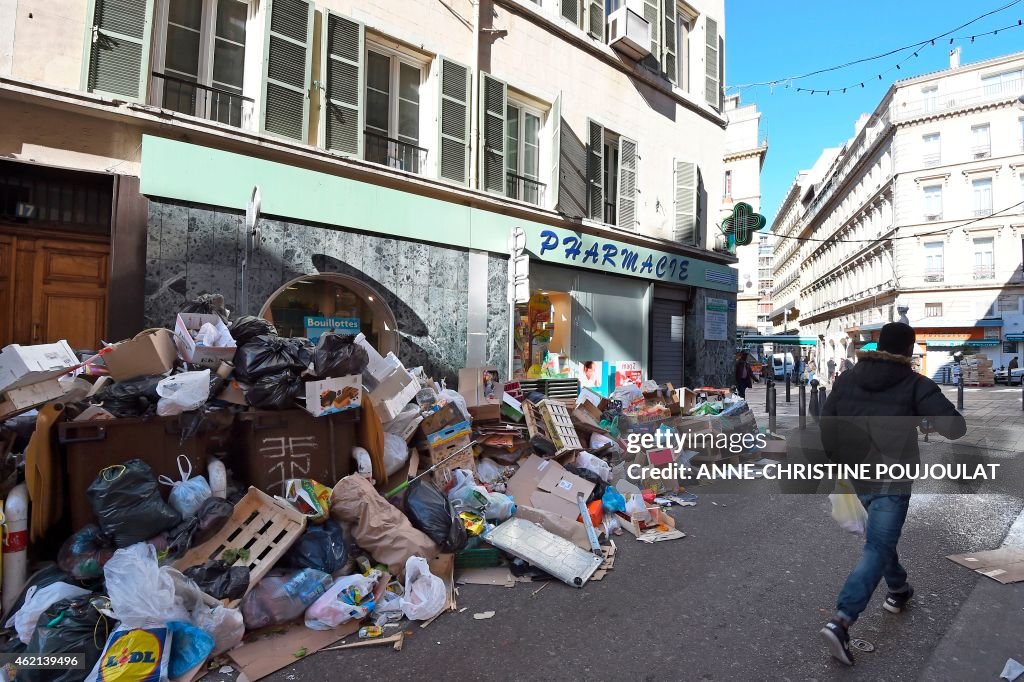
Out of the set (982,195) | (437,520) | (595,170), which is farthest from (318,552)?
(982,195)

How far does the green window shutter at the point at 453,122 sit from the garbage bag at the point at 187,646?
23.9 ft

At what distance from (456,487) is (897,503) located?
121 inches

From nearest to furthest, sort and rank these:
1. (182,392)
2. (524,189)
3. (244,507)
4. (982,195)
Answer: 1. (244,507)
2. (182,392)
3. (524,189)
4. (982,195)

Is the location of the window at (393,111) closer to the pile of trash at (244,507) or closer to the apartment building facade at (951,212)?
the pile of trash at (244,507)

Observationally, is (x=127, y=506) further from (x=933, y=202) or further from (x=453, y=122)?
(x=933, y=202)

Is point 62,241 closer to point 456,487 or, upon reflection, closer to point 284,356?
point 284,356

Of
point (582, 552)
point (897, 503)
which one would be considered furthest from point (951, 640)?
point (582, 552)

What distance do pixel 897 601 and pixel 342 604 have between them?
3154 millimetres

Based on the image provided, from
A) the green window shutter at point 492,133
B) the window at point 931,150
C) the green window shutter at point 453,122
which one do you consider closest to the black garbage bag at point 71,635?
the green window shutter at point 453,122

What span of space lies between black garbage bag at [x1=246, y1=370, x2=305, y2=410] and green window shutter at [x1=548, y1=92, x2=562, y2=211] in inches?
288

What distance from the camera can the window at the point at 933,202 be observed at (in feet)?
113

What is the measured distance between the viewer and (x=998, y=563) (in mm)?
3943

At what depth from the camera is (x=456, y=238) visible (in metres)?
8.95

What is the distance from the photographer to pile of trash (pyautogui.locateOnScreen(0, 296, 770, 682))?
2.77 m
